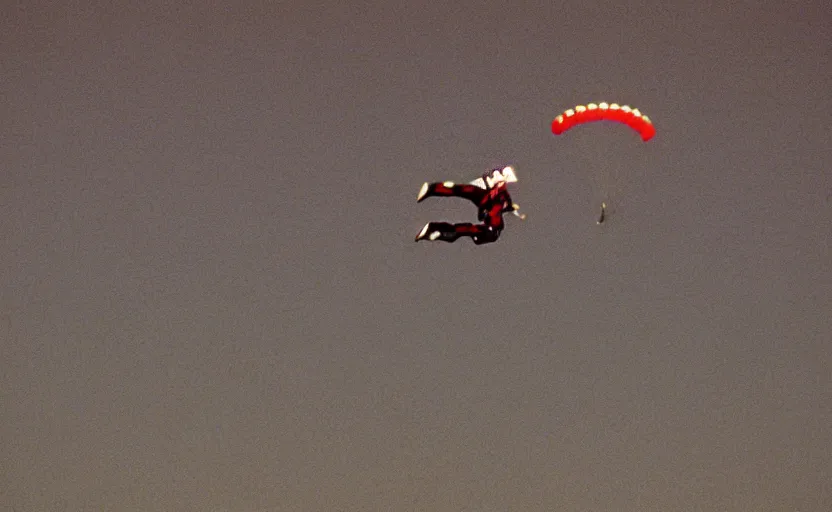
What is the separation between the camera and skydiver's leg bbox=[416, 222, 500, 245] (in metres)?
7.73

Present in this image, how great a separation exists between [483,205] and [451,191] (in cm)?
29

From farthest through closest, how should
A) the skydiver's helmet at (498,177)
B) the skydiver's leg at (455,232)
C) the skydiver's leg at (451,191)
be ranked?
the skydiver's leg at (455,232), the skydiver's helmet at (498,177), the skydiver's leg at (451,191)

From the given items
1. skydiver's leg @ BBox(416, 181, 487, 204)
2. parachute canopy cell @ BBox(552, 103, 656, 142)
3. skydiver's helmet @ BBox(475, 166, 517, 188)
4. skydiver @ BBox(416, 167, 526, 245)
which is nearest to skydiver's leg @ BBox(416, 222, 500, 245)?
skydiver @ BBox(416, 167, 526, 245)

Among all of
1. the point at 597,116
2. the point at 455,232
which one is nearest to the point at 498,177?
the point at 455,232

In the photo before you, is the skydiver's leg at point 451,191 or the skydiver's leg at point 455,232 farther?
the skydiver's leg at point 455,232

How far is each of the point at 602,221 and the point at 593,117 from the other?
1.61 m

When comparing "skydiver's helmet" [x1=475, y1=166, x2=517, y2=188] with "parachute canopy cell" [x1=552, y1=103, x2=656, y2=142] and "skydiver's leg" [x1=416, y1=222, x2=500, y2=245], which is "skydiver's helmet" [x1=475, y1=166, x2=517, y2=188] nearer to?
"skydiver's leg" [x1=416, y1=222, x2=500, y2=245]

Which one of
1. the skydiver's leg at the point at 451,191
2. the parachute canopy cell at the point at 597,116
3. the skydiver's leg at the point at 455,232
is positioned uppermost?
the parachute canopy cell at the point at 597,116

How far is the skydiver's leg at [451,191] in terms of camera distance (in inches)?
295

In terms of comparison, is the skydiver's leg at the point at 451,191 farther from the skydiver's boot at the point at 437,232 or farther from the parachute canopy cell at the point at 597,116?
the parachute canopy cell at the point at 597,116

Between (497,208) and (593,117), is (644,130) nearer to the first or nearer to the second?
(593,117)

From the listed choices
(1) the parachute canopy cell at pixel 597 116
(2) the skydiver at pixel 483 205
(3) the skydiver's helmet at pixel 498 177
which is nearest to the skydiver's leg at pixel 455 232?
(2) the skydiver at pixel 483 205

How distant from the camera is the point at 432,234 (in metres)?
7.73

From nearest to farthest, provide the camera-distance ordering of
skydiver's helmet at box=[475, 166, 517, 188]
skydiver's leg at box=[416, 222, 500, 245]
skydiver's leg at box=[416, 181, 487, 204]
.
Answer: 1. skydiver's leg at box=[416, 181, 487, 204]
2. skydiver's helmet at box=[475, 166, 517, 188]
3. skydiver's leg at box=[416, 222, 500, 245]
